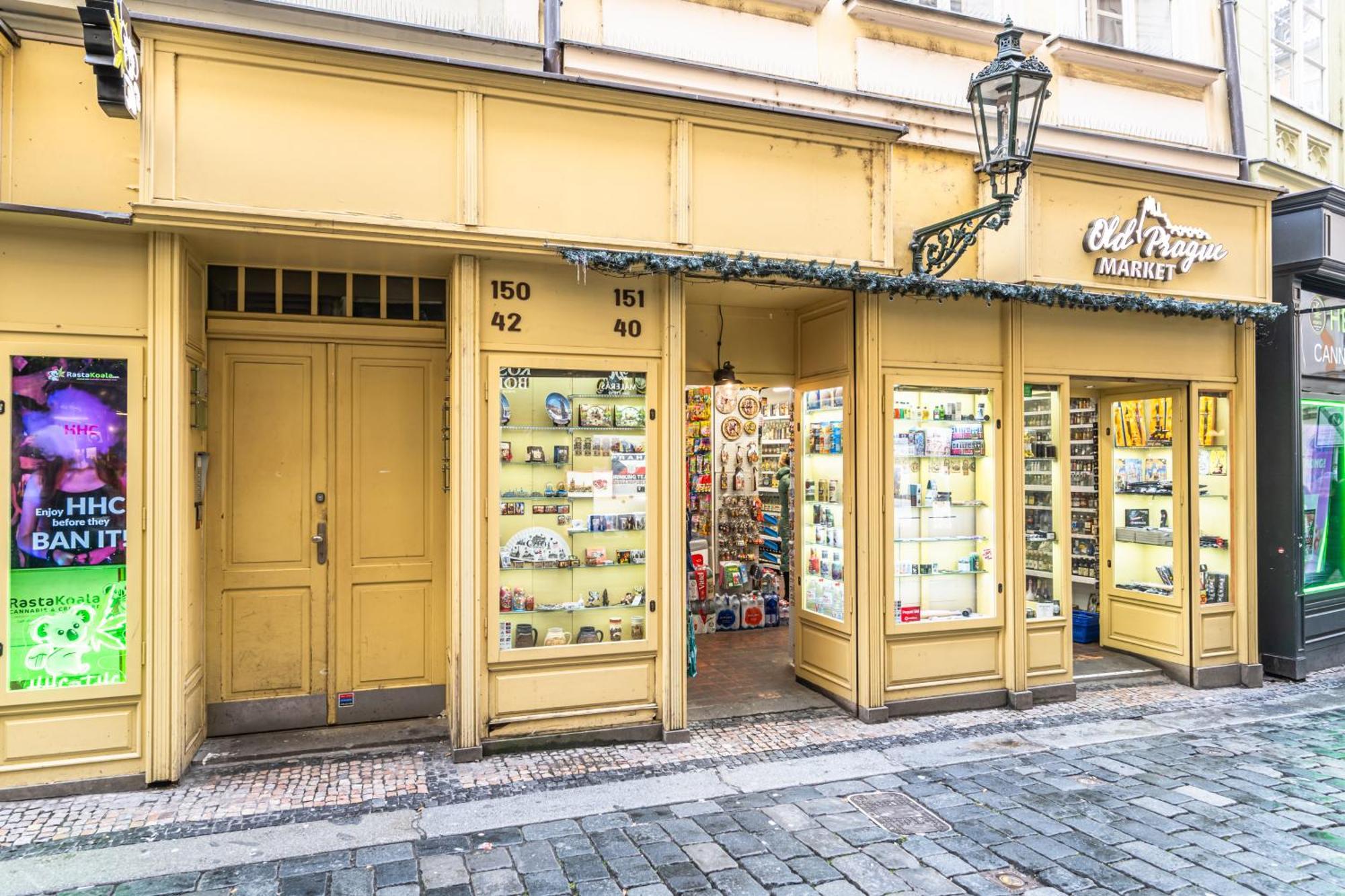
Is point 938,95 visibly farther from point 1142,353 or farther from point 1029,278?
point 1142,353

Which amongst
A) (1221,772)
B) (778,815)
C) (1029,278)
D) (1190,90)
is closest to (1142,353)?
(1029,278)

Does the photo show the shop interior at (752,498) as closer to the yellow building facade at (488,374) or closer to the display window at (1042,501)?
the yellow building facade at (488,374)

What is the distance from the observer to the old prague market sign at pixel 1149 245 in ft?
25.5

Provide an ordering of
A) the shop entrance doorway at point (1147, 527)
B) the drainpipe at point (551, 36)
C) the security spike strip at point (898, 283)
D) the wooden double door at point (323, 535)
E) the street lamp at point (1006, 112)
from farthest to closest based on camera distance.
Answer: the shop entrance doorway at point (1147, 527)
the wooden double door at point (323, 535)
the drainpipe at point (551, 36)
the security spike strip at point (898, 283)
the street lamp at point (1006, 112)

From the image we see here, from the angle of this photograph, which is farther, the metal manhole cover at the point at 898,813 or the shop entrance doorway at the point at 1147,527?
the shop entrance doorway at the point at 1147,527

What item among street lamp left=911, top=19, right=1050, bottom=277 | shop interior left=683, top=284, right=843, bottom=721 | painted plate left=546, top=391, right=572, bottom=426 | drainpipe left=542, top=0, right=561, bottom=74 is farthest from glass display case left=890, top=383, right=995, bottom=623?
drainpipe left=542, top=0, right=561, bottom=74

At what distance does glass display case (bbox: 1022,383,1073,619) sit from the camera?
25.3 ft

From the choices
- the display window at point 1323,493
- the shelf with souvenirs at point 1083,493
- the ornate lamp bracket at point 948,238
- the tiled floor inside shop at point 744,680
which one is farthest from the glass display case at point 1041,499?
the display window at point 1323,493

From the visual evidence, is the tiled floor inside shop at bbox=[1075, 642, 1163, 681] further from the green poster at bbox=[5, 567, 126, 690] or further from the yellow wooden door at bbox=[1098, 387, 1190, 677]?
the green poster at bbox=[5, 567, 126, 690]

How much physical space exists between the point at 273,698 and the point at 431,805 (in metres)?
2.12

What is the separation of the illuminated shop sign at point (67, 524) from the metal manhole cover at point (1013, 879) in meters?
5.59

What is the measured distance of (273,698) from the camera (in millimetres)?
6371

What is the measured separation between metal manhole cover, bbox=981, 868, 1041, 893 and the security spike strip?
4.35 meters

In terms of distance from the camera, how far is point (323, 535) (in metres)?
6.50
